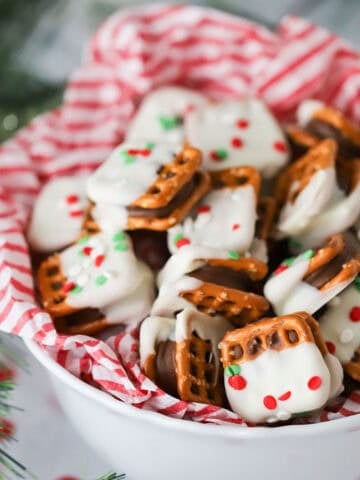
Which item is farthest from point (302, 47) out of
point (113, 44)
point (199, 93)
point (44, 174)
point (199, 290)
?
point (199, 290)

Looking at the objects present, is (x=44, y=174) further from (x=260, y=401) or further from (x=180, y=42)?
(x=260, y=401)

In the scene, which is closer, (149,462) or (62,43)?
(149,462)

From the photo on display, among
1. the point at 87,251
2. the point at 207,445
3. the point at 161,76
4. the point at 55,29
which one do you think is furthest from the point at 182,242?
the point at 55,29

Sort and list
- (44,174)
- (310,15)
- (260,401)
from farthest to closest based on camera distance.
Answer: (310,15) < (44,174) < (260,401)

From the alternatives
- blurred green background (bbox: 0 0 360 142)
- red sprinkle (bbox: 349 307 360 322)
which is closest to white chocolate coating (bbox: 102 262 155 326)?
red sprinkle (bbox: 349 307 360 322)

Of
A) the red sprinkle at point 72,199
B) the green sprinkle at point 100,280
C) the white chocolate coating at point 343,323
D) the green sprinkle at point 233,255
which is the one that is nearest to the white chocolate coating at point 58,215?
the red sprinkle at point 72,199

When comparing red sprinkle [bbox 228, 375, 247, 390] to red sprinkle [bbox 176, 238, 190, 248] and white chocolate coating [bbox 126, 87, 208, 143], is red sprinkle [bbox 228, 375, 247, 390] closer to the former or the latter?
red sprinkle [bbox 176, 238, 190, 248]

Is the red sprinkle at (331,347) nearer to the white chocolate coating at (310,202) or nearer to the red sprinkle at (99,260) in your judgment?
the white chocolate coating at (310,202)

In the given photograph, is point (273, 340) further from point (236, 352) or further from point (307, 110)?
point (307, 110)
